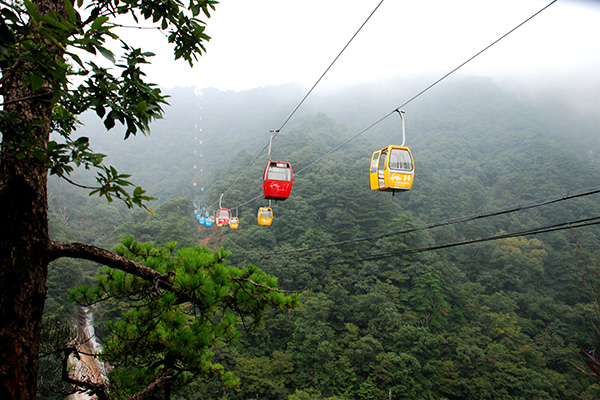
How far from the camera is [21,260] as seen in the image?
1.27 m

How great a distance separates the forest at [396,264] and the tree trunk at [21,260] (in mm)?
665

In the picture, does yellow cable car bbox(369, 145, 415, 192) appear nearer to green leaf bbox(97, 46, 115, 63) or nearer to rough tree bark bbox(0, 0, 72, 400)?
rough tree bark bbox(0, 0, 72, 400)

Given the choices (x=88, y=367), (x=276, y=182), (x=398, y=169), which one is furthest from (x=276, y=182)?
(x=88, y=367)

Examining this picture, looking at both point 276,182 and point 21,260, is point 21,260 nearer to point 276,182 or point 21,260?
point 21,260

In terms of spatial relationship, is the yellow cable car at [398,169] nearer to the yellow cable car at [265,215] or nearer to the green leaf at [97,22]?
the green leaf at [97,22]

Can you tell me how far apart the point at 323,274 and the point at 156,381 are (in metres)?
21.2

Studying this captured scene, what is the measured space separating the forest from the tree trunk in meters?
0.67

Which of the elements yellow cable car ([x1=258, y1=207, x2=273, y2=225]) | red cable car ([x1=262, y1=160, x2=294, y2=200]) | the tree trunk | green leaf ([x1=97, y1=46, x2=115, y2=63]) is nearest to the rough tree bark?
the tree trunk

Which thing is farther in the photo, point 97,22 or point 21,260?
point 21,260

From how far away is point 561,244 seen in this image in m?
28.6

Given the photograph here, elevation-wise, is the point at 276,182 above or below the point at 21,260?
above

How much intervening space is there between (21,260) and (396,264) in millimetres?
23004

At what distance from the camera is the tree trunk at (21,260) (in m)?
1.21

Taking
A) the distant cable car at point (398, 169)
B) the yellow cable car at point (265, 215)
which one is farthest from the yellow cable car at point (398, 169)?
the yellow cable car at point (265, 215)
